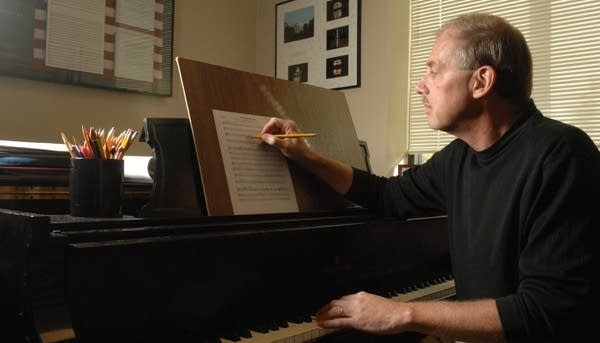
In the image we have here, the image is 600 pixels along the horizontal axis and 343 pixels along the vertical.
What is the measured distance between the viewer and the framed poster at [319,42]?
9.37 ft

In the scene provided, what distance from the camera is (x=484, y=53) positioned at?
1280mm

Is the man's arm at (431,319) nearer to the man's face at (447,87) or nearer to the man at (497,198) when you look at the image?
the man at (497,198)

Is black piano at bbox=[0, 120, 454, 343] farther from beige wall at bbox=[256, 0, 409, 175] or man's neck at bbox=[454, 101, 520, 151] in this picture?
beige wall at bbox=[256, 0, 409, 175]

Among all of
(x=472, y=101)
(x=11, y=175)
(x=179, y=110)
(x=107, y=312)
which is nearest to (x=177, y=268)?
(x=107, y=312)

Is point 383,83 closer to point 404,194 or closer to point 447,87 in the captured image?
point 404,194

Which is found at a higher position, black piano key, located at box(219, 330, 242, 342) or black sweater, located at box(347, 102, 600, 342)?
black sweater, located at box(347, 102, 600, 342)

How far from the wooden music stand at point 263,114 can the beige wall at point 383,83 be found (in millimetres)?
925

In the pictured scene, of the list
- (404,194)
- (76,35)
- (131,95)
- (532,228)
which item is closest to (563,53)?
(404,194)

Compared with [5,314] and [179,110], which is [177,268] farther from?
[179,110]

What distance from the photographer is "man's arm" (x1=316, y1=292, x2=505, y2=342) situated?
3.65 feet

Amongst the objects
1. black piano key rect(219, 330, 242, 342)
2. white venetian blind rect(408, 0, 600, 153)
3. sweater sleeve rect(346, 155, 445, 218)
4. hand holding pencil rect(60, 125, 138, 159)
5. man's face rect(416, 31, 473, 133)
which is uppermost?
white venetian blind rect(408, 0, 600, 153)

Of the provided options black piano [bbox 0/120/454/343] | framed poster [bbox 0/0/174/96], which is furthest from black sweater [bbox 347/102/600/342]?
framed poster [bbox 0/0/174/96]

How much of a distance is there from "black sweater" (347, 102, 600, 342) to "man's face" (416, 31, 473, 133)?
117mm

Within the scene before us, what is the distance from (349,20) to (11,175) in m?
1.95
